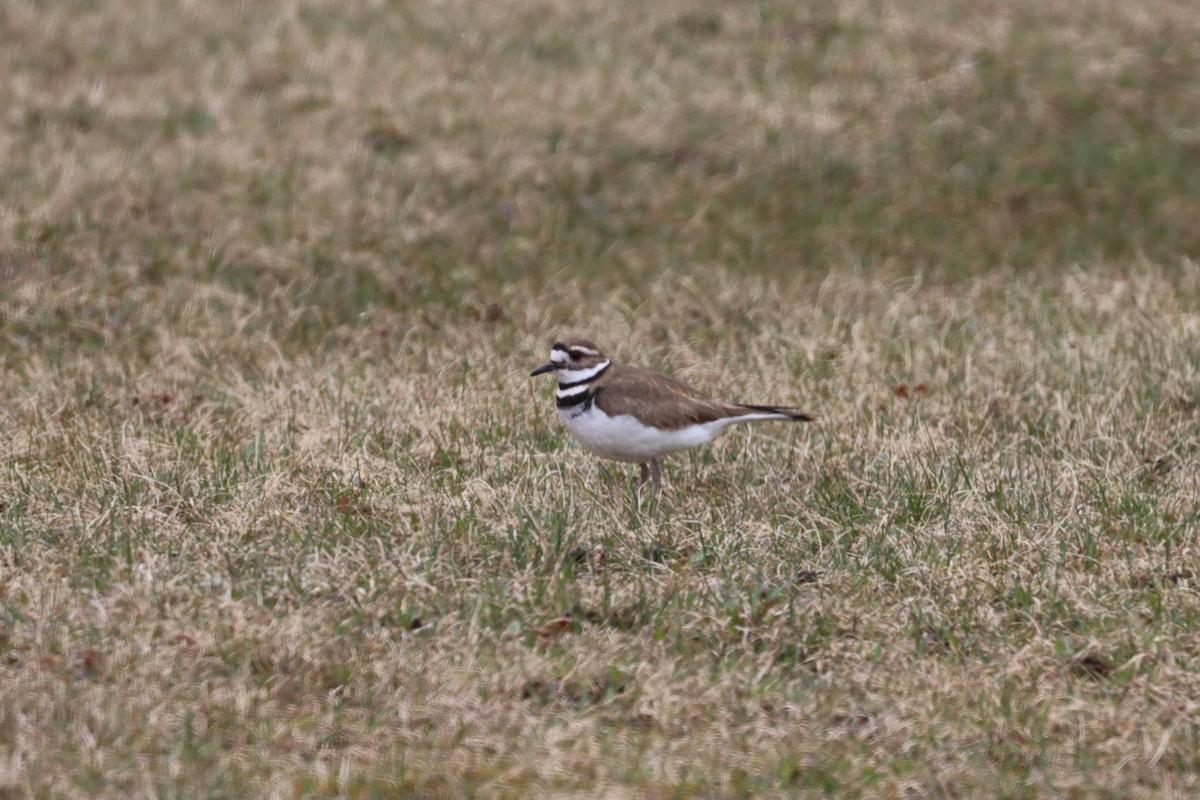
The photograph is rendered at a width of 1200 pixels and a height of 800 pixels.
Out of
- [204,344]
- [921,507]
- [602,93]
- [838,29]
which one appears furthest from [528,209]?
[921,507]

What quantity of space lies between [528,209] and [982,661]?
7.09 m

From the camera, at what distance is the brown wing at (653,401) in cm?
685

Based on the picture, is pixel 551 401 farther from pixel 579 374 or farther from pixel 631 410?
pixel 631 410

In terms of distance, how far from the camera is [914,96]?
13836mm

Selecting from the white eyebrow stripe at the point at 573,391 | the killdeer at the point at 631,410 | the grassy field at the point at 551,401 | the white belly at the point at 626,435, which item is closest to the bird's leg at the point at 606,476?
the grassy field at the point at 551,401

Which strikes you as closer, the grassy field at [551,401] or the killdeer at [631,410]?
the grassy field at [551,401]

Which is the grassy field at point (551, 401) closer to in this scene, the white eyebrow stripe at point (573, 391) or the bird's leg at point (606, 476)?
the bird's leg at point (606, 476)

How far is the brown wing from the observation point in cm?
685

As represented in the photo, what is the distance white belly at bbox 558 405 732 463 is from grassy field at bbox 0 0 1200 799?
25cm

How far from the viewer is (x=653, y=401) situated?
6.91 m

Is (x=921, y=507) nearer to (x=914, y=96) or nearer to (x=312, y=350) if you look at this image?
(x=312, y=350)

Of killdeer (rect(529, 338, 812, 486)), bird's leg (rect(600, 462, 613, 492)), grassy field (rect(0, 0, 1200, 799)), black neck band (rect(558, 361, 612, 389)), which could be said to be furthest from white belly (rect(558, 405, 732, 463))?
bird's leg (rect(600, 462, 613, 492))

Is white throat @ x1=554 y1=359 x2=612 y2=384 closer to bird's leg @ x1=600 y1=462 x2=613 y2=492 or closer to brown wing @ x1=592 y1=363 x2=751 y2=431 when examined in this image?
brown wing @ x1=592 y1=363 x2=751 y2=431

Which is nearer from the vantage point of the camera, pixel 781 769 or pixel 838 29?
pixel 781 769
